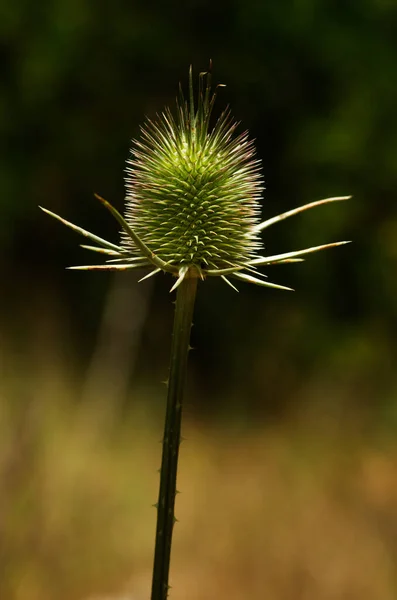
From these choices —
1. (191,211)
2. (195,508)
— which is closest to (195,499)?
(195,508)

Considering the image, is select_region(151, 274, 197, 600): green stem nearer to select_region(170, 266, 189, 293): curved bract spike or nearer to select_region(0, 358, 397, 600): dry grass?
select_region(170, 266, 189, 293): curved bract spike

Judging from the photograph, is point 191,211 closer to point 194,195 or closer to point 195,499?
point 194,195

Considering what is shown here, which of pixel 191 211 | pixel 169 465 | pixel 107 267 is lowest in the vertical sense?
pixel 169 465

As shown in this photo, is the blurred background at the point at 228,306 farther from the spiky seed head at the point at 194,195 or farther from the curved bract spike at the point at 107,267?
the curved bract spike at the point at 107,267

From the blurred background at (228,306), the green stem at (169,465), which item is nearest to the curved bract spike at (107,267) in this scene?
the green stem at (169,465)

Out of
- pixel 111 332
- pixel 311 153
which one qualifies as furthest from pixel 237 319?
pixel 311 153

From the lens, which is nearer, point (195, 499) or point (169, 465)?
point (169, 465)

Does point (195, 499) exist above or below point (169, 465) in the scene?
below

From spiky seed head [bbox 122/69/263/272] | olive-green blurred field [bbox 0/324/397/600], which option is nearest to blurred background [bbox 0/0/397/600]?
olive-green blurred field [bbox 0/324/397/600]
